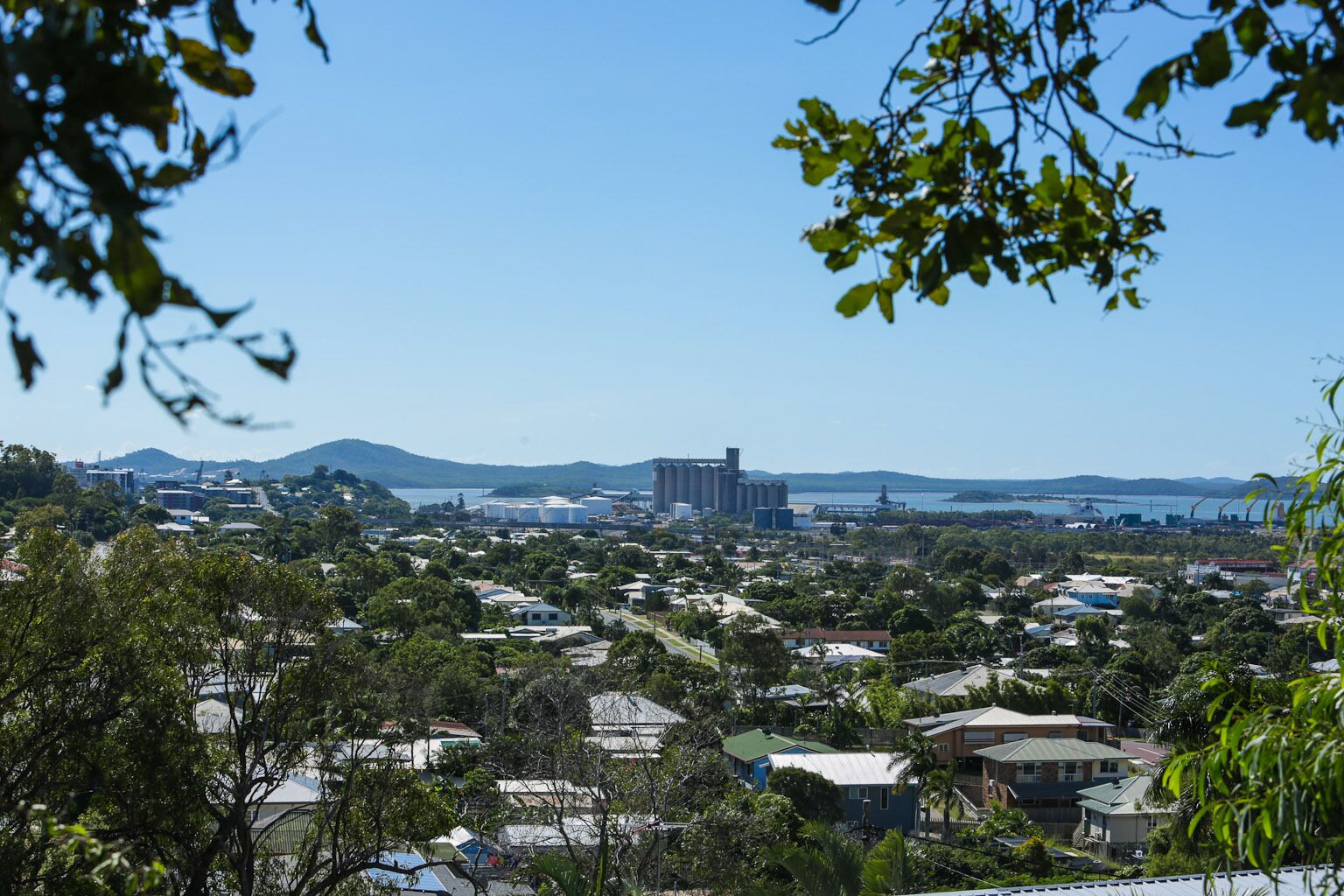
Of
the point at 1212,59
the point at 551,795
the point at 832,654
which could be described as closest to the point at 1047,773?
the point at 551,795

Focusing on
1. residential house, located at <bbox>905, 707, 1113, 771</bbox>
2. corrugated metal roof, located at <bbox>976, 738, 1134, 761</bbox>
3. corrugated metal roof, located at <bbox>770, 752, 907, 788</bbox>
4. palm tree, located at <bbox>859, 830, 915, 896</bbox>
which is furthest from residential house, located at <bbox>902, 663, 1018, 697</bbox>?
palm tree, located at <bbox>859, 830, 915, 896</bbox>

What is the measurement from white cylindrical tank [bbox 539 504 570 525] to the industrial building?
34.3 meters

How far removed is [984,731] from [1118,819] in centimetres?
521

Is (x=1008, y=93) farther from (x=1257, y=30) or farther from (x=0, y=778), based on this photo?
(x=0, y=778)

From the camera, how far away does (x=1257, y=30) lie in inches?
58.0

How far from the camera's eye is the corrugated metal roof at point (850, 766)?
1838 cm

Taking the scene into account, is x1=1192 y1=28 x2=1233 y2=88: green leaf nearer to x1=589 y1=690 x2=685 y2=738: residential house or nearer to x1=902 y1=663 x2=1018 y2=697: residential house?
x1=589 y1=690 x2=685 y2=738: residential house

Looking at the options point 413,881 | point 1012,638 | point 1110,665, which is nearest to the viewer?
point 413,881

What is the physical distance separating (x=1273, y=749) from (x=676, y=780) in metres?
9.24

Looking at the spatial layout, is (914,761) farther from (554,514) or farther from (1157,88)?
(554,514)

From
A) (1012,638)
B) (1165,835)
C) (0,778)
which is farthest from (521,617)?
(0,778)

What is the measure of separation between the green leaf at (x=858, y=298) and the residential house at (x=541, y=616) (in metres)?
38.7

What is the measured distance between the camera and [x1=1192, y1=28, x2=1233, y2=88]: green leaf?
4.74 feet

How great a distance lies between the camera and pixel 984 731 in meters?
23.0
